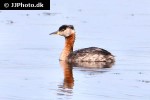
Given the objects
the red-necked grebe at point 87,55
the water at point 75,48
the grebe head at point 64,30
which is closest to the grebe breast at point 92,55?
the red-necked grebe at point 87,55

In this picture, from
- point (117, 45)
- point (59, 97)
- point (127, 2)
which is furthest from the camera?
point (127, 2)

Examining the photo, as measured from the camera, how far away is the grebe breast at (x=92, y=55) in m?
20.3

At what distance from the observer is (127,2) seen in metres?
→ 35.4

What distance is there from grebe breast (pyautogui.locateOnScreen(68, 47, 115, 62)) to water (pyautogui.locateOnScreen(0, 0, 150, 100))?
0.33 metres

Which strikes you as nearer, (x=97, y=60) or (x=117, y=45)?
(x=97, y=60)

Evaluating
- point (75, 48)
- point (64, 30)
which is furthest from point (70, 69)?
point (75, 48)

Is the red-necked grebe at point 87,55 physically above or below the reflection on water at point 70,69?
above

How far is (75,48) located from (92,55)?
225 cm

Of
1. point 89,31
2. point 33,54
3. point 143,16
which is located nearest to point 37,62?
point 33,54

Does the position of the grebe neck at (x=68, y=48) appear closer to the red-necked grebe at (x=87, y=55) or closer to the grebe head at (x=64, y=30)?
the red-necked grebe at (x=87, y=55)

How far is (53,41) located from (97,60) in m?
3.50

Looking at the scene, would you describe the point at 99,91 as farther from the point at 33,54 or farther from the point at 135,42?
the point at 135,42

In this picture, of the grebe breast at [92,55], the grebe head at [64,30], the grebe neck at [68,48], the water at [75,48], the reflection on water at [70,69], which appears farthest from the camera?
the grebe head at [64,30]

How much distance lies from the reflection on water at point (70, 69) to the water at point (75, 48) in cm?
2
